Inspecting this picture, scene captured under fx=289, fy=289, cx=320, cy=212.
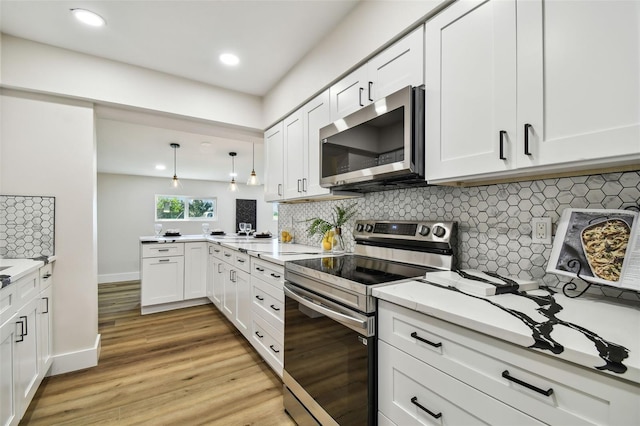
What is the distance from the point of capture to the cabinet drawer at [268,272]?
1938mm

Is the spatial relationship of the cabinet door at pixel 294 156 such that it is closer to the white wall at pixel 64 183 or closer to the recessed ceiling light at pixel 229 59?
the recessed ceiling light at pixel 229 59

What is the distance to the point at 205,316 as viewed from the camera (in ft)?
11.6

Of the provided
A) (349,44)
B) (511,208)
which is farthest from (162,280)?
(511,208)

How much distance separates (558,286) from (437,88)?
1.02 m

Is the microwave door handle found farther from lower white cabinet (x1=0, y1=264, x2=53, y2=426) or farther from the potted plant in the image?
lower white cabinet (x1=0, y1=264, x2=53, y2=426)

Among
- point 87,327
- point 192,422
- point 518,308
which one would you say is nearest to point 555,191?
point 518,308

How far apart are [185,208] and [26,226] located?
5288mm

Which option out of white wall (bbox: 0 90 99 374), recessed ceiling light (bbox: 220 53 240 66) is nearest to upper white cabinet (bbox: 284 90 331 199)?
recessed ceiling light (bbox: 220 53 240 66)

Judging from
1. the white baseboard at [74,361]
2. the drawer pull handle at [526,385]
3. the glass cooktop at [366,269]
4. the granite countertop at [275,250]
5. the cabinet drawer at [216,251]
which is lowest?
the white baseboard at [74,361]

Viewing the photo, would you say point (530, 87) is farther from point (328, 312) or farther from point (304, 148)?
point (304, 148)

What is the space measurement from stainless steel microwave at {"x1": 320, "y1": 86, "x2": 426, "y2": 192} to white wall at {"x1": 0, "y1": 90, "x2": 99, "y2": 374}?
1958mm

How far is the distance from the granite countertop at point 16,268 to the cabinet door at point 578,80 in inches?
91.4

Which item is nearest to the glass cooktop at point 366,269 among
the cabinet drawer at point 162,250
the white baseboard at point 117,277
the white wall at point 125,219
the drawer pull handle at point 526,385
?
the drawer pull handle at point 526,385

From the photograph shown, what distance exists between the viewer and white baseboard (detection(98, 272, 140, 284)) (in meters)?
5.82
